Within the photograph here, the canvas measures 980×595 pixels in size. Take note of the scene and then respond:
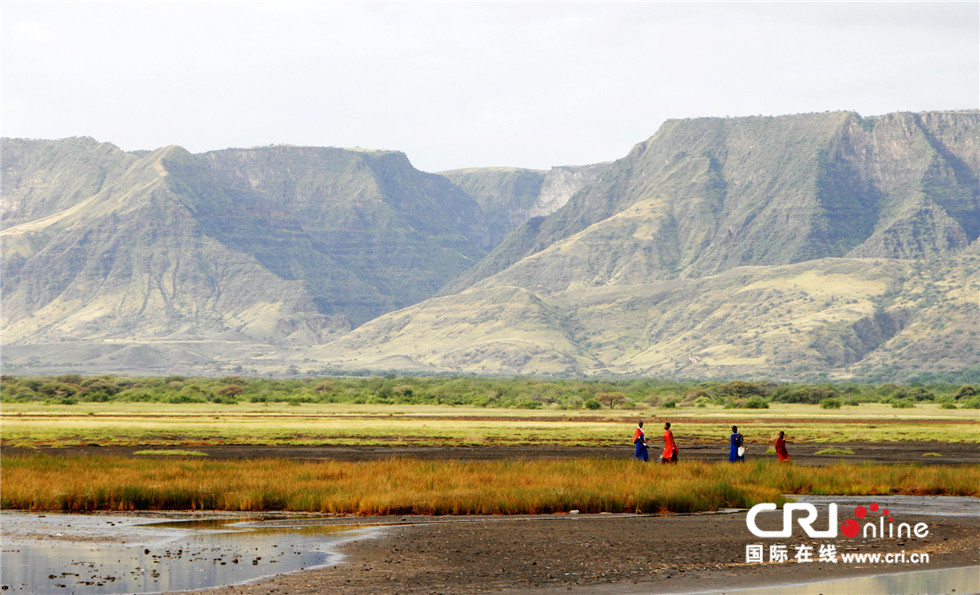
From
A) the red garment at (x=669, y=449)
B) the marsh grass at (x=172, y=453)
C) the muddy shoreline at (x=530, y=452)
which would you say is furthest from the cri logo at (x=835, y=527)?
the marsh grass at (x=172, y=453)

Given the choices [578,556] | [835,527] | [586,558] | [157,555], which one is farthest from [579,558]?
[157,555]

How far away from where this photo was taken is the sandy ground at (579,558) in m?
21.0

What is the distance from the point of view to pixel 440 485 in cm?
3431

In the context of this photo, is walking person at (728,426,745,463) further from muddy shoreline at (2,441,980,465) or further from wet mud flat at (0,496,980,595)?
muddy shoreline at (2,441,980,465)

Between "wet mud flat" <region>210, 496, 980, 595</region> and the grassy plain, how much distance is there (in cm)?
3036

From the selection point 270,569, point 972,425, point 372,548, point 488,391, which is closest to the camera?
point 270,569

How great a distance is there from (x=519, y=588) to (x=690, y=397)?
10965 centimetres

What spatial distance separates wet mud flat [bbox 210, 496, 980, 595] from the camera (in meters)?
21.0

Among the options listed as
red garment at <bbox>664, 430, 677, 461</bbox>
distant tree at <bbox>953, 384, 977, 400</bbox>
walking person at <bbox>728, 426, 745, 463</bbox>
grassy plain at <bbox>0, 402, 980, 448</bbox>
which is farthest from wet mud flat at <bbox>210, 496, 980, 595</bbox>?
distant tree at <bbox>953, 384, 977, 400</bbox>

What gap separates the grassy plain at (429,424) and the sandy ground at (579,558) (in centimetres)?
3106

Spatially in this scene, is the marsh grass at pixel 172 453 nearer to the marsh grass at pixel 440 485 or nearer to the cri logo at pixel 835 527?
the marsh grass at pixel 440 485

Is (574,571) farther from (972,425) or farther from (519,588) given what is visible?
(972,425)

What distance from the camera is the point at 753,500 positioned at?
32688mm

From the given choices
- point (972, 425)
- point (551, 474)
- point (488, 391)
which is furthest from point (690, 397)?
point (551, 474)
